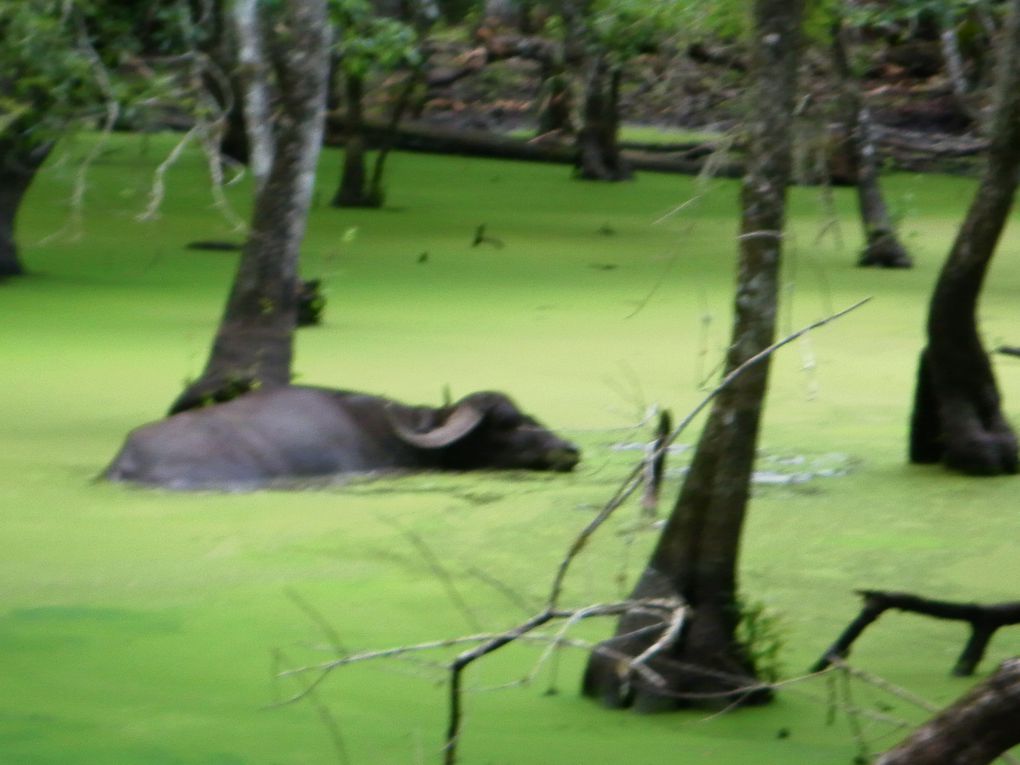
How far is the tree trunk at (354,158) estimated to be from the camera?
16203 mm

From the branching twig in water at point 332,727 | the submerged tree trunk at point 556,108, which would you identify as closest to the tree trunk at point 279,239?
the branching twig in water at point 332,727

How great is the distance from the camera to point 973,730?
7.80 feet

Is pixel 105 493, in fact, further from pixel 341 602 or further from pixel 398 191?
pixel 398 191

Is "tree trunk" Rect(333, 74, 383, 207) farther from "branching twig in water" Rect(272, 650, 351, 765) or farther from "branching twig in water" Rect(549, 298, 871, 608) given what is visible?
Answer: "branching twig in water" Rect(549, 298, 871, 608)

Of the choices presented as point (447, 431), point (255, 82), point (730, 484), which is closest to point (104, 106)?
point (255, 82)

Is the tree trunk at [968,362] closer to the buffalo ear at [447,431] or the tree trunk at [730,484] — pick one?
the buffalo ear at [447,431]

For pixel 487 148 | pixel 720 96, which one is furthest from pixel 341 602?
pixel 487 148

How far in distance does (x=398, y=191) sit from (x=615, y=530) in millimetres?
12741

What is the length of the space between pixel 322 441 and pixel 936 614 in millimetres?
3133

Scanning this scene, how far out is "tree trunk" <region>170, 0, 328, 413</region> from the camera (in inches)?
291

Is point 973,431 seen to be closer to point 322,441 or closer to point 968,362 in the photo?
point 968,362

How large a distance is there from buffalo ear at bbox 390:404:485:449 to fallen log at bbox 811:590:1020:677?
2802 mm

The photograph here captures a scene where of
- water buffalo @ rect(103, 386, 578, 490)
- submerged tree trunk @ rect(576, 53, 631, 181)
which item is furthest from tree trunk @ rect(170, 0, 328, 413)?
submerged tree trunk @ rect(576, 53, 631, 181)

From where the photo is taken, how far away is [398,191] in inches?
734
